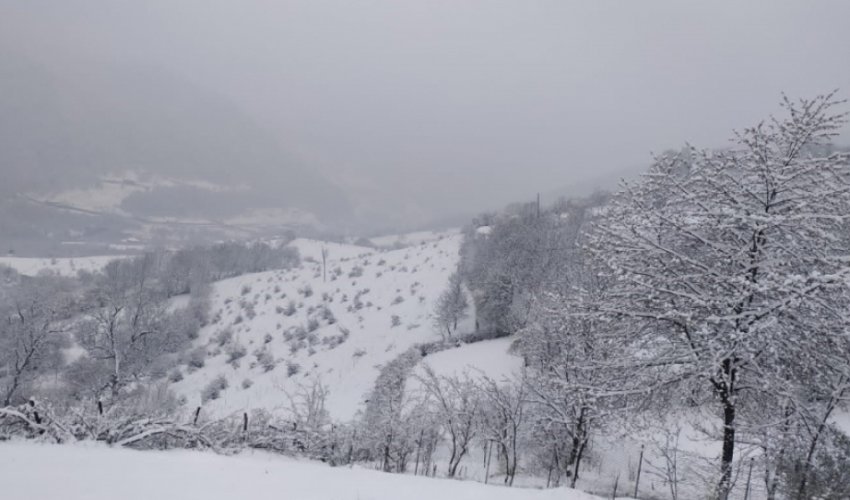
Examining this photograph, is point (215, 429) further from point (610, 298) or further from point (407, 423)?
point (610, 298)

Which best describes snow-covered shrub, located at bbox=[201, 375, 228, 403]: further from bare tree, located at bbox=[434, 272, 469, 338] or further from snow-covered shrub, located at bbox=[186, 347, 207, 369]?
bare tree, located at bbox=[434, 272, 469, 338]

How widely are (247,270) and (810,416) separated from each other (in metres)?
64.2

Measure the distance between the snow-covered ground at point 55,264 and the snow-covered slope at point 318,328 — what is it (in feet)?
72.3

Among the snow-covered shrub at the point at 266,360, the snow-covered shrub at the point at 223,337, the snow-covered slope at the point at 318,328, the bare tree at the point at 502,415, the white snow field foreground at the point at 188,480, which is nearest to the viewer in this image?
the white snow field foreground at the point at 188,480

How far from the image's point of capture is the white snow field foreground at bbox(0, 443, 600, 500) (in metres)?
4.46

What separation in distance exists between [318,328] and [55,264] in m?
48.7

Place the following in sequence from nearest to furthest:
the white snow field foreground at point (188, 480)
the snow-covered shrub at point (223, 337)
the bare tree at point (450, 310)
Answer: the white snow field foreground at point (188, 480), the bare tree at point (450, 310), the snow-covered shrub at point (223, 337)

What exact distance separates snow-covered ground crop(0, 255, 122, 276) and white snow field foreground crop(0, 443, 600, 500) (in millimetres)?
62208

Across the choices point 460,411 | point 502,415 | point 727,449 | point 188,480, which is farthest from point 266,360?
point 727,449

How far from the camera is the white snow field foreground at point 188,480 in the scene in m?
4.46

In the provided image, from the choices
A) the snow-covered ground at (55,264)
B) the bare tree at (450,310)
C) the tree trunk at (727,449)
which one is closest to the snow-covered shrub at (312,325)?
the bare tree at (450,310)

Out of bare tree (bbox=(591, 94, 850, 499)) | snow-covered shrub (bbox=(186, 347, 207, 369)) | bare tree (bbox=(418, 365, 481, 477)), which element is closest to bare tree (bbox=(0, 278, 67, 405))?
snow-covered shrub (bbox=(186, 347, 207, 369))

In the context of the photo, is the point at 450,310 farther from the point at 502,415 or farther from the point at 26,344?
the point at 26,344

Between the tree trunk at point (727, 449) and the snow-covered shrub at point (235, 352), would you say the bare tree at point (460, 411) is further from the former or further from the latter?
the snow-covered shrub at point (235, 352)
